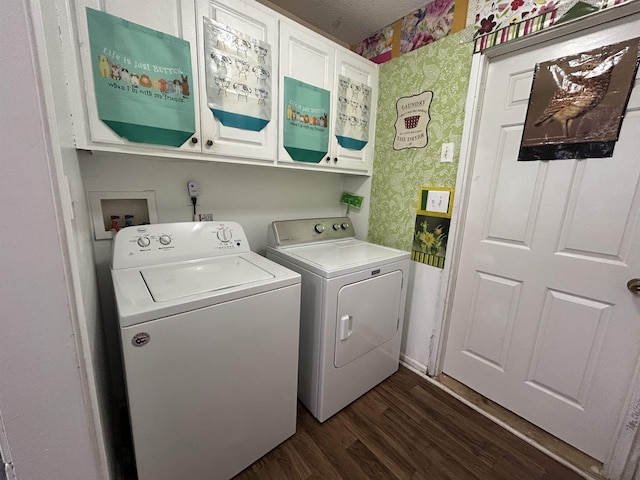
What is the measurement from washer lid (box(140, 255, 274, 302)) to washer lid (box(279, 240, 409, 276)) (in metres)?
0.31

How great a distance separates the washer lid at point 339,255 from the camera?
4.67 feet

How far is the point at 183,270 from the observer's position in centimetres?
123

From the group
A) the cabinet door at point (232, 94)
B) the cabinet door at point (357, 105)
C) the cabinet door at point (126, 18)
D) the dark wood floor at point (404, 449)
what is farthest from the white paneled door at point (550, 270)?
the cabinet door at point (126, 18)

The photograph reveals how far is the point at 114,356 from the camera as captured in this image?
148cm

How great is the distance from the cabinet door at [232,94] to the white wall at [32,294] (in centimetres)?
87

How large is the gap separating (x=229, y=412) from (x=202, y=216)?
1.08 meters

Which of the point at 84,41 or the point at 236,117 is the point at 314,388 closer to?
the point at 236,117

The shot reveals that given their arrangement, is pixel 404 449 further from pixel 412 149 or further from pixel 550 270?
pixel 412 149

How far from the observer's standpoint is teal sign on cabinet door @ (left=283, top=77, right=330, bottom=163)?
1.50 m

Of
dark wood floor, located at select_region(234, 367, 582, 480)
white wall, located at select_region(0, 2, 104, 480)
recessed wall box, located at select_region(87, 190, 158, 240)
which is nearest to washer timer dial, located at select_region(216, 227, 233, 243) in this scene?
recessed wall box, located at select_region(87, 190, 158, 240)

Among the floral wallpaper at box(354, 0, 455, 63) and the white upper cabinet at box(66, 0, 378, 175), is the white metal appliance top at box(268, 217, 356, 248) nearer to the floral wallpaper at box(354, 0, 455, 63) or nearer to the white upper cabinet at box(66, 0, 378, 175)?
the white upper cabinet at box(66, 0, 378, 175)

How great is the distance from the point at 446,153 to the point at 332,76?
2.86 feet

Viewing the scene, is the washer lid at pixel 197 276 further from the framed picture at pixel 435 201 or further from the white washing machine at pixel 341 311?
the framed picture at pixel 435 201

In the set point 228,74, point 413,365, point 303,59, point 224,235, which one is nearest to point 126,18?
point 228,74
